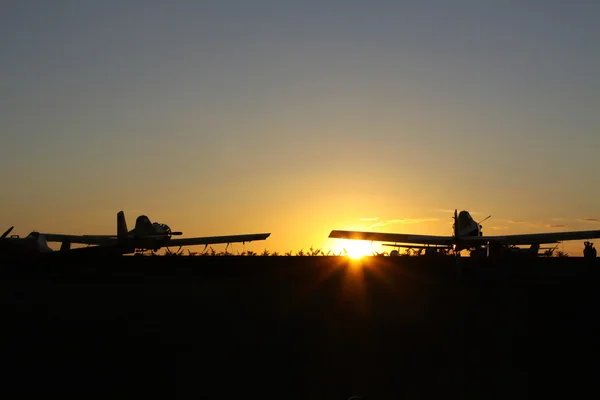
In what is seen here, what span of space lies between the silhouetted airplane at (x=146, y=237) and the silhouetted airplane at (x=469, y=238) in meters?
8.10

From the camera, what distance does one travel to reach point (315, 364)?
30.9 ft

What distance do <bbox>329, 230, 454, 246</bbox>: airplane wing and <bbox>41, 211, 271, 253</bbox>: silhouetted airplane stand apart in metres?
6.08

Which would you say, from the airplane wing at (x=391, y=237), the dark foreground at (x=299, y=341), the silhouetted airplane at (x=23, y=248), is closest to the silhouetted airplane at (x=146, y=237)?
the airplane wing at (x=391, y=237)

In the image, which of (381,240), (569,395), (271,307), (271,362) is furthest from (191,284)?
(381,240)

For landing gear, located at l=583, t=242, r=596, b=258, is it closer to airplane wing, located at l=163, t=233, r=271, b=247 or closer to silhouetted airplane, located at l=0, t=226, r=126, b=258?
airplane wing, located at l=163, t=233, r=271, b=247

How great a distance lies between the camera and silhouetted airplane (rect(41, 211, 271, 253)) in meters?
49.8

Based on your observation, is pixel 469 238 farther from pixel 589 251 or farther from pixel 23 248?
pixel 23 248

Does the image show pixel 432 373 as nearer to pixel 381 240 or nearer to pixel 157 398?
pixel 157 398

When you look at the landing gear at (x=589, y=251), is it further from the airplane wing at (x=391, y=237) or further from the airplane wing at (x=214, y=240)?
the airplane wing at (x=214, y=240)

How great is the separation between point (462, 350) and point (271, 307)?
6123 millimetres

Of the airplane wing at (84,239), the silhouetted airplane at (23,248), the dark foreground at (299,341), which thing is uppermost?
the airplane wing at (84,239)

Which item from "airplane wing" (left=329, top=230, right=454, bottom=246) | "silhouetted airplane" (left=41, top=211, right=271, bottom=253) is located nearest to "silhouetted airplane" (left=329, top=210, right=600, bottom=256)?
"airplane wing" (left=329, top=230, right=454, bottom=246)

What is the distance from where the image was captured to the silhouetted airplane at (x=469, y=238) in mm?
48250

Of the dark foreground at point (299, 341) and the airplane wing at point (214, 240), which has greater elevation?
the airplane wing at point (214, 240)
